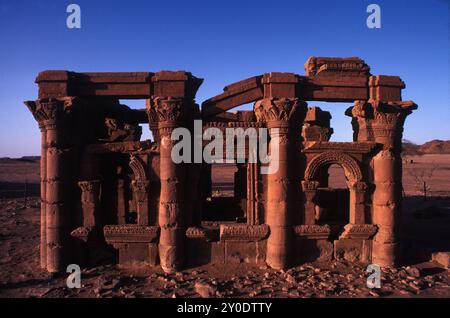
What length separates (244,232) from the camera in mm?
9305

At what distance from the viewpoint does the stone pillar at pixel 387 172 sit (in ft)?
30.7

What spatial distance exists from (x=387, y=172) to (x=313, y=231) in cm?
273

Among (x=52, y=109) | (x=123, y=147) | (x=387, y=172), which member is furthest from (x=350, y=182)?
(x=52, y=109)

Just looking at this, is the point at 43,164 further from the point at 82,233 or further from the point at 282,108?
the point at 282,108

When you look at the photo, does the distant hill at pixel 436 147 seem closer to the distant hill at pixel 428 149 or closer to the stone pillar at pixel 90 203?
the distant hill at pixel 428 149

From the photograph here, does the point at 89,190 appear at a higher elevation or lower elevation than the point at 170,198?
higher

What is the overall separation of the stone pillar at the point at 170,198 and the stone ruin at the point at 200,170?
0.09ft

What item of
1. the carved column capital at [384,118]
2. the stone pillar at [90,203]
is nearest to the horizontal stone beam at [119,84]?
the stone pillar at [90,203]

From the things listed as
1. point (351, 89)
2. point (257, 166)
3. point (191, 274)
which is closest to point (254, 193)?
point (257, 166)

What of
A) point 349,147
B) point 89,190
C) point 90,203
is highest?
point 349,147

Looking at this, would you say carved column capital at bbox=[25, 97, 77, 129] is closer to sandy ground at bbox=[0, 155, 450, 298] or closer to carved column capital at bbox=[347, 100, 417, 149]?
sandy ground at bbox=[0, 155, 450, 298]
